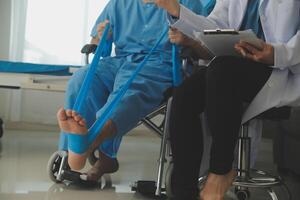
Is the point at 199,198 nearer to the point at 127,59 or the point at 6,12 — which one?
the point at 127,59

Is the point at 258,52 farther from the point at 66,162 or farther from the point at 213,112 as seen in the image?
the point at 66,162

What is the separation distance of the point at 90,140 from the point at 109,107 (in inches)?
5.6

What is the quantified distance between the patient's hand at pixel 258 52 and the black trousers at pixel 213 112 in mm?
20

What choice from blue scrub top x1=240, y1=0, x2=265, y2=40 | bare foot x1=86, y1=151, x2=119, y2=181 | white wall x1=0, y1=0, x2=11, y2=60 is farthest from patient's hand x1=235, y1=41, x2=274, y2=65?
white wall x1=0, y1=0, x2=11, y2=60

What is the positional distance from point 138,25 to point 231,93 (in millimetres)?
738

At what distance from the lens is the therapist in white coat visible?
1.12 m

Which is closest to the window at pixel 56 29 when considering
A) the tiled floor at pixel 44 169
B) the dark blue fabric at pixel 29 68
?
the tiled floor at pixel 44 169

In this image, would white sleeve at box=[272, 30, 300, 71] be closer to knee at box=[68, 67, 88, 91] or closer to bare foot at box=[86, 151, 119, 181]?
knee at box=[68, 67, 88, 91]

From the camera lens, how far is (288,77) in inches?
48.7

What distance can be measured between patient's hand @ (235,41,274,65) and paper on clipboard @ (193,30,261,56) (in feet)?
0.04

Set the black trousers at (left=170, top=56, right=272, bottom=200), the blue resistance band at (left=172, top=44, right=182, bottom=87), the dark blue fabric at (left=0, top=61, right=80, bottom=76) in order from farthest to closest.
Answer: the dark blue fabric at (left=0, top=61, right=80, bottom=76) < the blue resistance band at (left=172, top=44, right=182, bottom=87) < the black trousers at (left=170, top=56, right=272, bottom=200)

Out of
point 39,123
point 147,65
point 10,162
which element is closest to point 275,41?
point 147,65

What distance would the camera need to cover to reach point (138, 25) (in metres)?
1.75

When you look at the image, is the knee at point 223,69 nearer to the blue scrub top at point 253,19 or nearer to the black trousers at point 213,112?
the black trousers at point 213,112
